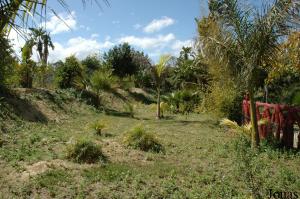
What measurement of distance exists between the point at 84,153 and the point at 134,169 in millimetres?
1217

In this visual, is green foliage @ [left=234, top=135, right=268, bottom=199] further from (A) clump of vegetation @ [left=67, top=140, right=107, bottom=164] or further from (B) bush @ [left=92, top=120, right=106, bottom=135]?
(B) bush @ [left=92, top=120, right=106, bottom=135]

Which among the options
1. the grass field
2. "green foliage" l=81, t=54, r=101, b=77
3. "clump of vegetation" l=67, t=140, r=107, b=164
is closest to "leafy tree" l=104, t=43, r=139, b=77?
"green foliage" l=81, t=54, r=101, b=77

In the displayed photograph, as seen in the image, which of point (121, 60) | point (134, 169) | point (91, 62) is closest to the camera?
point (134, 169)

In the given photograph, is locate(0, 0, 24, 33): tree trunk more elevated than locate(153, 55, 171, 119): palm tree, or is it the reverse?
locate(153, 55, 171, 119): palm tree

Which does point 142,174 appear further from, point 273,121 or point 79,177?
point 273,121

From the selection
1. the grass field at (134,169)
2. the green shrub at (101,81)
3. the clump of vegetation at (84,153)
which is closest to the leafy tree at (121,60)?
the green shrub at (101,81)

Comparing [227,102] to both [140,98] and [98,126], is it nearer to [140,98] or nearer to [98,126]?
[98,126]

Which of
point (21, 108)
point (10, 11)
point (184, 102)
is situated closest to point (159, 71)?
point (184, 102)

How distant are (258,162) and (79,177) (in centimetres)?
376

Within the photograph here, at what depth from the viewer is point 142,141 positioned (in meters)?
9.23

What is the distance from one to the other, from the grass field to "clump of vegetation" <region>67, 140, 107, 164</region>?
0.19 m

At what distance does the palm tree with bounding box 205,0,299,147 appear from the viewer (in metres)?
8.59

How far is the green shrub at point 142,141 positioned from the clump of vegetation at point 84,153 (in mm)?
1420

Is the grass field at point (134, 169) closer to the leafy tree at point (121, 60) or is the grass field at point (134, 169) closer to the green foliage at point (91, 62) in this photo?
the leafy tree at point (121, 60)
